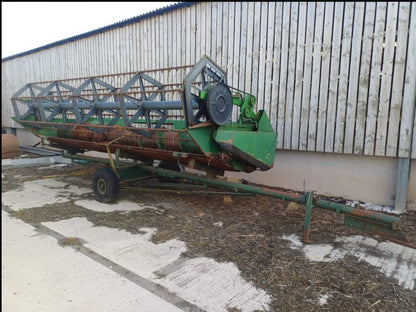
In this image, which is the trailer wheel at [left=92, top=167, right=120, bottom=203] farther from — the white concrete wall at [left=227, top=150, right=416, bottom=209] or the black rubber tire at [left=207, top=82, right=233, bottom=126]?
the white concrete wall at [left=227, top=150, right=416, bottom=209]

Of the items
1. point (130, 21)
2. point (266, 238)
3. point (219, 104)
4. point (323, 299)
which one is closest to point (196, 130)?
point (219, 104)

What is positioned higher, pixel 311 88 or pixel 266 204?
pixel 311 88

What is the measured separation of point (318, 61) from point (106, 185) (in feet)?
14.3

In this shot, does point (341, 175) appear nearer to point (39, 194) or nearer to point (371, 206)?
point (371, 206)

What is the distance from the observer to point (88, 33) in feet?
32.2

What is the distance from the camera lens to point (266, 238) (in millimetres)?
3824

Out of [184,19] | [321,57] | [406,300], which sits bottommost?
[406,300]

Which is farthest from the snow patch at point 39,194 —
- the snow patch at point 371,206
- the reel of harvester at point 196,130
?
the snow patch at point 371,206

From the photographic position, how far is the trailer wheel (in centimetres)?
509

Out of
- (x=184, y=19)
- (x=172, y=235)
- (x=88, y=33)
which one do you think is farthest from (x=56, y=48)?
A: (x=172, y=235)

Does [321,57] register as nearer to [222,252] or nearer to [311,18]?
[311,18]

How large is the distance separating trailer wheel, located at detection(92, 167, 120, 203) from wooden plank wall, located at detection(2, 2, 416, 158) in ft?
9.87

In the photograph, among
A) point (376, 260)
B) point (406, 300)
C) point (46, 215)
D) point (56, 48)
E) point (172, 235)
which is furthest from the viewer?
point (56, 48)

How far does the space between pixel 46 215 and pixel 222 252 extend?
→ 2.83 metres
